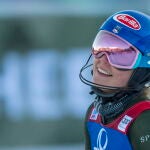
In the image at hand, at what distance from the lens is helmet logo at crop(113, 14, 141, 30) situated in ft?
11.1

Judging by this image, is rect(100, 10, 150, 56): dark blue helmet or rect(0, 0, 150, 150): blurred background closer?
rect(100, 10, 150, 56): dark blue helmet

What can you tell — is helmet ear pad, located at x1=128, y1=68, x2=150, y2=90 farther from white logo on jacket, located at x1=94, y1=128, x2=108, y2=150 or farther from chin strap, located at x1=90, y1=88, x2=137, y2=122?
white logo on jacket, located at x1=94, y1=128, x2=108, y2=150

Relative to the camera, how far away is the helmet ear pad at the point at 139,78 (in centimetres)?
335

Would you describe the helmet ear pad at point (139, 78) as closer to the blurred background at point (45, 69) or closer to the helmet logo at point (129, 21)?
the helmet logo at point (129, 21)

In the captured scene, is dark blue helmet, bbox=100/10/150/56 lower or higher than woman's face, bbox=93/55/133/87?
higher

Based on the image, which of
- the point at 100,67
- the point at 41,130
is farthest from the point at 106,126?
the point at 41,130

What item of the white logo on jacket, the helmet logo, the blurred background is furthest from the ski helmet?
the blurred background

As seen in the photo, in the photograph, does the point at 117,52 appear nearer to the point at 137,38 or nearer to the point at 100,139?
the point at 137,38

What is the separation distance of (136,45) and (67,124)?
4.75 metres

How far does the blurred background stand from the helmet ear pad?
4635mm

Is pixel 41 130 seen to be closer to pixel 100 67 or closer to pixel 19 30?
pixel 19 30

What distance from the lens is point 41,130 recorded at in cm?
802

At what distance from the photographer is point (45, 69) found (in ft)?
26.5

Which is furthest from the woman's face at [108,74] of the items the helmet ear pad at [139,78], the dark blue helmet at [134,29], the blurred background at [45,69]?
the blurred background at [45,69]
